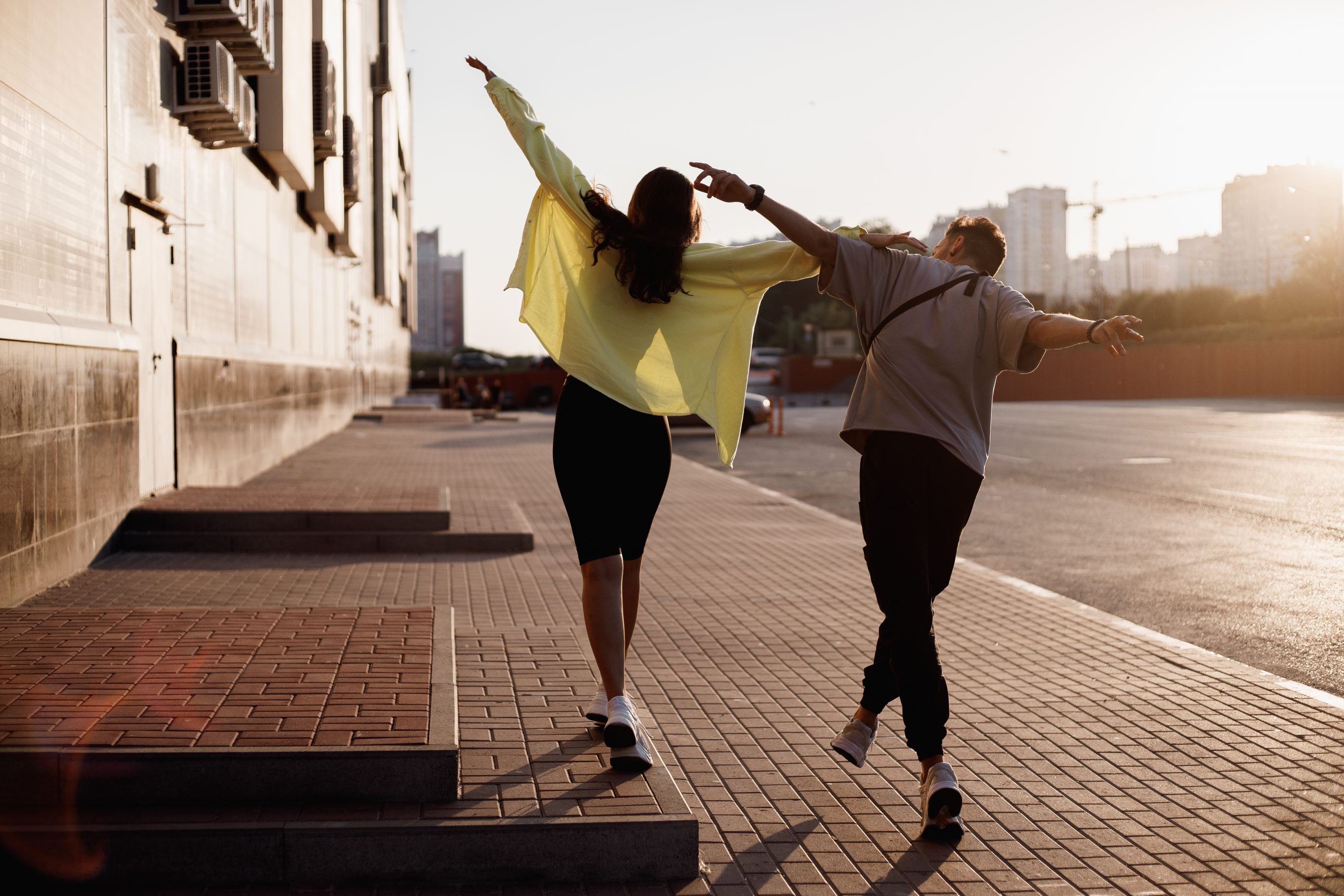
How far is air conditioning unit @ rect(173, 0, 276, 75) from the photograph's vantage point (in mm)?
10547

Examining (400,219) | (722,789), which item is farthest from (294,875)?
(400,219)

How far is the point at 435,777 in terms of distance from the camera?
3.70 m

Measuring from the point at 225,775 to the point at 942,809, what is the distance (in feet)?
6.64

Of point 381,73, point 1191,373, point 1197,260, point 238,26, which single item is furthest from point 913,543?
point 1197,260

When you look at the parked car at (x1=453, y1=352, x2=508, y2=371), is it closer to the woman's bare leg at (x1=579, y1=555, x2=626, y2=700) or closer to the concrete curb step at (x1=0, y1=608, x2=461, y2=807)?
the woman's bare leg at (x1=579, y1=555, x2=626, y2=700)

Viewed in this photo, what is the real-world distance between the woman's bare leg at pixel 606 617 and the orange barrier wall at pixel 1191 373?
51735 millimetres

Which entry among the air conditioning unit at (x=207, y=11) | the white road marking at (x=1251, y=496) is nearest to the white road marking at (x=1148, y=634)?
the white road marking at (x=1251, y=496)

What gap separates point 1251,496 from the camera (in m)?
14.3

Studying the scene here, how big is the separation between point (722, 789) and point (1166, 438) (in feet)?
71.1

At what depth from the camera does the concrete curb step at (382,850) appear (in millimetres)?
3400

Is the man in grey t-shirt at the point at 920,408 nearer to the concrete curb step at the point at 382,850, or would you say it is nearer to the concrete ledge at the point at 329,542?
the concrete curb step at the point at 382,850

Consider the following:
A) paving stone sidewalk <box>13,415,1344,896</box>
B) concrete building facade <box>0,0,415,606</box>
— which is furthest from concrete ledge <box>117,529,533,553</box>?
concrete building facade <box>0,0,415,606</box>

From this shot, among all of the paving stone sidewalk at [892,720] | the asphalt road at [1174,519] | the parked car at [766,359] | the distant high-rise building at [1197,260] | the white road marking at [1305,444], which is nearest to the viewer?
the paving stone sidewalk at [892,720]

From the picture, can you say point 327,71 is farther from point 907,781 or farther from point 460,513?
point 907,781
